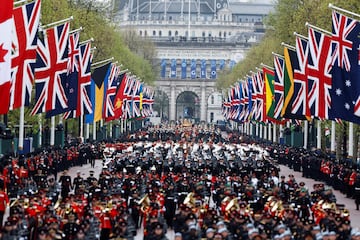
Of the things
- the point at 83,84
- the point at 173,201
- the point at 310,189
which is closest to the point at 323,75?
the point at 310,189

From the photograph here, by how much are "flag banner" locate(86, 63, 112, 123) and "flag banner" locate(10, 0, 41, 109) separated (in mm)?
25446

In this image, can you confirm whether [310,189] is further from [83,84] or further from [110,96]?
[110,96]

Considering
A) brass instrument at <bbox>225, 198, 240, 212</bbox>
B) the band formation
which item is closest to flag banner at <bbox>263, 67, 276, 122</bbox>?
the band formation

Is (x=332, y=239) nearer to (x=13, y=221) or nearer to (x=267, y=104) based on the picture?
(x=13, y=221)

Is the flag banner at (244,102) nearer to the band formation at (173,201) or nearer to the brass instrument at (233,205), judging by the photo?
the band formation at (173,201)

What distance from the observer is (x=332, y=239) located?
27.7m

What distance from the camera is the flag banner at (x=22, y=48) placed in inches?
1764

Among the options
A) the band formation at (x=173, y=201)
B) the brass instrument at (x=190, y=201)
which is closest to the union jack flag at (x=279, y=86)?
the band formation at (x=173, y=201)

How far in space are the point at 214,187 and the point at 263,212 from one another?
11208 millimetres

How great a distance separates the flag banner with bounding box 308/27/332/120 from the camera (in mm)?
53000

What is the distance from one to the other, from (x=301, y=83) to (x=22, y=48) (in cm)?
1862

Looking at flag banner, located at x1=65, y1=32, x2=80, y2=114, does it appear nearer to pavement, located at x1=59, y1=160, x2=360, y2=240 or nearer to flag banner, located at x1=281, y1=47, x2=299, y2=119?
pavement, located at x1=59, y1=160, x2=360, y2=240

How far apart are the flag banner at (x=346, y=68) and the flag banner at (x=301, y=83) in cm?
935

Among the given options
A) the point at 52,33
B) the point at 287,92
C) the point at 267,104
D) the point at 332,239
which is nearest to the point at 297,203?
the point at 332,239
